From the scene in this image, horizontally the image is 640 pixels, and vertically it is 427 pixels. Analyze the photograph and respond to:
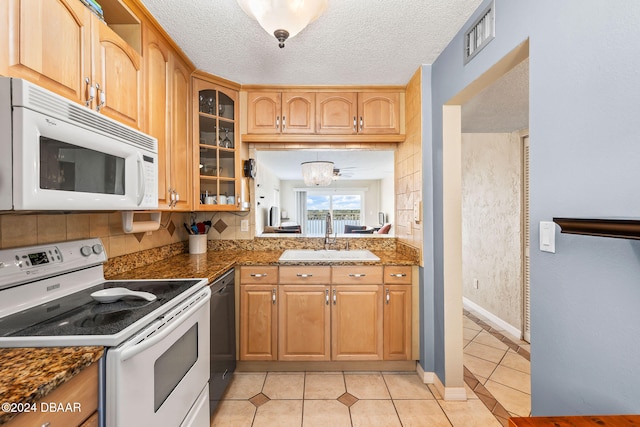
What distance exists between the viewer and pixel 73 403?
806mm

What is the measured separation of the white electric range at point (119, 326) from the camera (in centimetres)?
92

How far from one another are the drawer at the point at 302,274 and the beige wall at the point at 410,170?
30.7 inches

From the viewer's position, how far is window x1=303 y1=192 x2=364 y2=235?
24.9 ft

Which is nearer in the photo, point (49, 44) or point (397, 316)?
point (49, 44)

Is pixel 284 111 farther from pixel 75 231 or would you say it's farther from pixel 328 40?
pixel 75 231

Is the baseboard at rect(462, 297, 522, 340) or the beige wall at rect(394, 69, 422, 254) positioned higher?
the beige wall at rect(394, 69, 422, 254)

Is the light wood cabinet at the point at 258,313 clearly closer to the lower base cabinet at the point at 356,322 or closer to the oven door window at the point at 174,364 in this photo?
the lower base cabinet at the point at 356,322

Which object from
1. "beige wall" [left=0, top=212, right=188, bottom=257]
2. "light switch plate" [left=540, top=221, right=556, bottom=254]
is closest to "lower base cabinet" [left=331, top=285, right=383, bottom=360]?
"light switch plate" [left=540, top=221, right=556, bottom=254]

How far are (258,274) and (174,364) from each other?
40.0 inches

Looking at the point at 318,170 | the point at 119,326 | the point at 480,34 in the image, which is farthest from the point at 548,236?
Answer: the point at 318,170

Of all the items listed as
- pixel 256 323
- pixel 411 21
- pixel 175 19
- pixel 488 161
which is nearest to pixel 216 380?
pixel 256 323

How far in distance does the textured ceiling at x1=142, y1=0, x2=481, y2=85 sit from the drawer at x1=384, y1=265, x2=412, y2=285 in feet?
5.09

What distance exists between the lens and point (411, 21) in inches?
64.7

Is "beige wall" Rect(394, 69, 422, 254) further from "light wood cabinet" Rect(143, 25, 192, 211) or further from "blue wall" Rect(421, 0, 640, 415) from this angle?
"light wood cabinet" Rect(143, 25, 192, 211)
